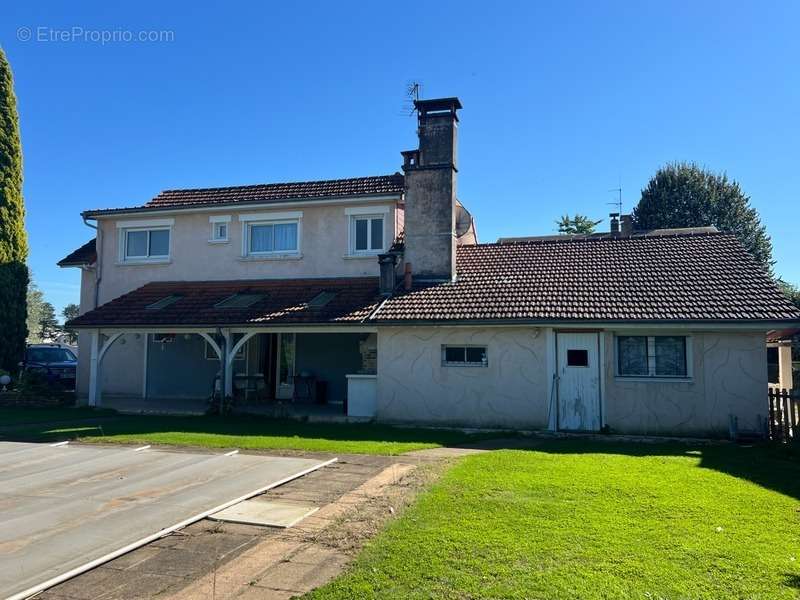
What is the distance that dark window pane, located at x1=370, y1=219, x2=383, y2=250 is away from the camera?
60.5ft

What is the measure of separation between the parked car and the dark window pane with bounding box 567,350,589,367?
16.0m

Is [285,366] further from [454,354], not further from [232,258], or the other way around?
[454,354]

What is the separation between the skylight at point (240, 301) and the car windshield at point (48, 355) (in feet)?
29.6

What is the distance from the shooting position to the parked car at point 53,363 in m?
21.3

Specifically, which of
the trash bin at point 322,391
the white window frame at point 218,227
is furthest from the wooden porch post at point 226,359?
the white window frame at point 218,227

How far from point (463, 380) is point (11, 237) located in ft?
58.3

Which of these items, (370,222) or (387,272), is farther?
(370,222)

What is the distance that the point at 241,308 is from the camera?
17.1m

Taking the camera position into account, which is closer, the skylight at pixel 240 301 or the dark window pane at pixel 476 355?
the dark window pane at pixel 476 355

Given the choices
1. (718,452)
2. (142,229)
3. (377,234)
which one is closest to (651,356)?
(718,452)

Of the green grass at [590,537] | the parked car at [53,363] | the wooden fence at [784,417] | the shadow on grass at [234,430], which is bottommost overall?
the green grass at [590,537]

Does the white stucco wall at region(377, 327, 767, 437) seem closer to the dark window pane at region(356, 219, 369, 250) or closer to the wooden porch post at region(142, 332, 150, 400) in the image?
the dark window pane at region(356, 219, 369, 250)

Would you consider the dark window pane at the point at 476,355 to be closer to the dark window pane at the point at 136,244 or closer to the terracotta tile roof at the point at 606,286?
the terracotta tile roof at the point at 606,286

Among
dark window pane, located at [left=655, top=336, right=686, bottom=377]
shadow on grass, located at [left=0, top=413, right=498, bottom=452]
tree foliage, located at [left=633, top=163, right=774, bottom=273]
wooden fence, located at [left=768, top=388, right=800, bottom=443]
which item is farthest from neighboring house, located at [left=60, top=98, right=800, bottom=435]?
tree foliage, located at [left=633, top=163, right=774, bottom=273]
